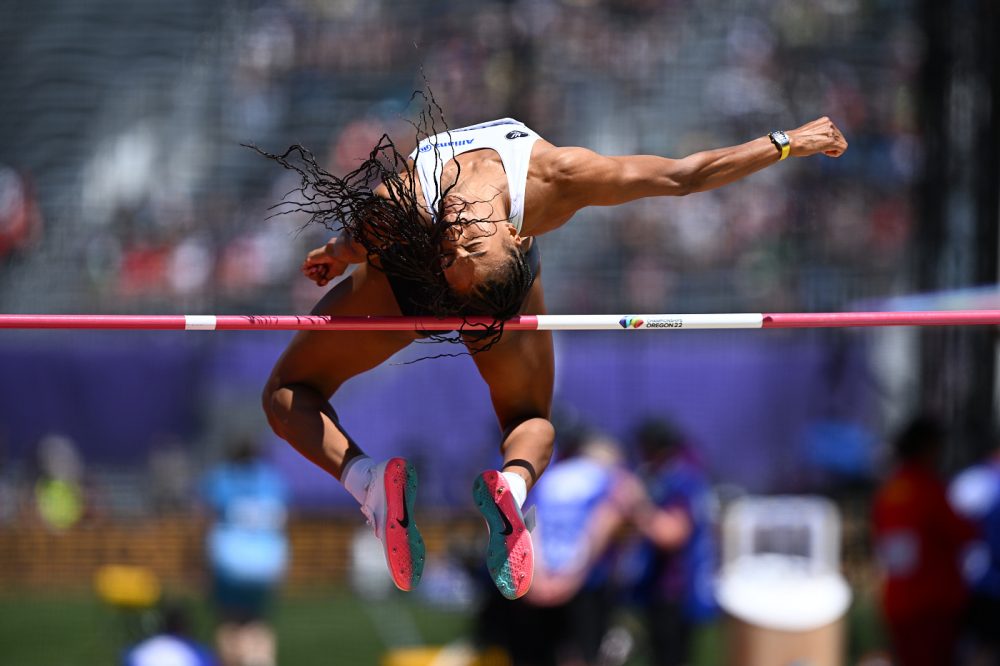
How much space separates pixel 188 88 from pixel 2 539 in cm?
398

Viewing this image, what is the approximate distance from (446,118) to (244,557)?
12.5 ft

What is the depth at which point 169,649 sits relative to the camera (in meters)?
5.55

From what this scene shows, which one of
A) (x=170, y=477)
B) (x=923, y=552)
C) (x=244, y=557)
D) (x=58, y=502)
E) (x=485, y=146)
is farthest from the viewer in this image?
(x=58, y=502)

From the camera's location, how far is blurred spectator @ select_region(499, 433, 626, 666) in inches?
263

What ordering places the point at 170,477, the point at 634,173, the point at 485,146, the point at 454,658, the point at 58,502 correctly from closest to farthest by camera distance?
the point at 634,173 → the point at 485,146 → the point at 454,658 → the point at 170,477 → the point at 58,502

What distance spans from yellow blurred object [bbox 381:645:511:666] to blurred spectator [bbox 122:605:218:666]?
155 centimetres

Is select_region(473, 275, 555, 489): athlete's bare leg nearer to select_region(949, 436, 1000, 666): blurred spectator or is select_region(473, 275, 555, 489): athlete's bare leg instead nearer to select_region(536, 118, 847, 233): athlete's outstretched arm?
select_region(536, 118, 847, 233): athlete's outstretched arm

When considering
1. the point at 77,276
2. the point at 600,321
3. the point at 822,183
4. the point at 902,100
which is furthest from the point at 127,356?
the point at 600,321

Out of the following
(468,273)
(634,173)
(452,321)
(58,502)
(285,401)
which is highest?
(634,173)

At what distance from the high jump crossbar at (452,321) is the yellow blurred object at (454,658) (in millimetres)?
3151

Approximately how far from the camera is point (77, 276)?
10.2 metres

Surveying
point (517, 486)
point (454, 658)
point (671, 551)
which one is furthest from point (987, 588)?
point (517, 486)

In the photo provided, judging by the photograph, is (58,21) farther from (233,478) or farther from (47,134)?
(233,478)

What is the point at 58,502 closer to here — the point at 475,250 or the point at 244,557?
the point at 244,557
